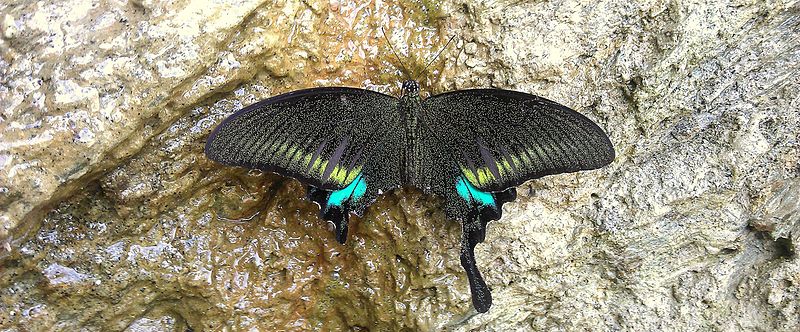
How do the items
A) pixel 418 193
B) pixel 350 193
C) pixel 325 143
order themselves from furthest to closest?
pixel 418 193 → pixel 350 193 → pixel 325 143

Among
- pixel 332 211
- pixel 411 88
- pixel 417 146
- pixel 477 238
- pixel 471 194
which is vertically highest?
pixel 411 88

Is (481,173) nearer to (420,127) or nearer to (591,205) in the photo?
(420,127)

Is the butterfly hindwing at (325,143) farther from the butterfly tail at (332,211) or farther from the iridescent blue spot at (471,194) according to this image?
the iridescent blue spot at (471,194)

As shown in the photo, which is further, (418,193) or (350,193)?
(418,193)

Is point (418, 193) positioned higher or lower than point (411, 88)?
lower

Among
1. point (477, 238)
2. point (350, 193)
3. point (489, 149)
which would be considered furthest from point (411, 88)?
point (477, 238)

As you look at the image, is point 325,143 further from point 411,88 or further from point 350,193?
point 411,88

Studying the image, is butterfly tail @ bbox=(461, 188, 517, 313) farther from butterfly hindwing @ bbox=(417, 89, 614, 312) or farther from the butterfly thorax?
the butterfly thorax

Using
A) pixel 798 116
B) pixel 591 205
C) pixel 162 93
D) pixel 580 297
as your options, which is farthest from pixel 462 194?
pixel 798 116

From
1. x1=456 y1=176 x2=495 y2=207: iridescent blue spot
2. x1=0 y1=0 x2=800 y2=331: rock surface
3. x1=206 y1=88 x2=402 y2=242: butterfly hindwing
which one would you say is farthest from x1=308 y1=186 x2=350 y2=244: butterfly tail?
x1=456 y1=176 x2=495 y2=207: iridescent blue spot
